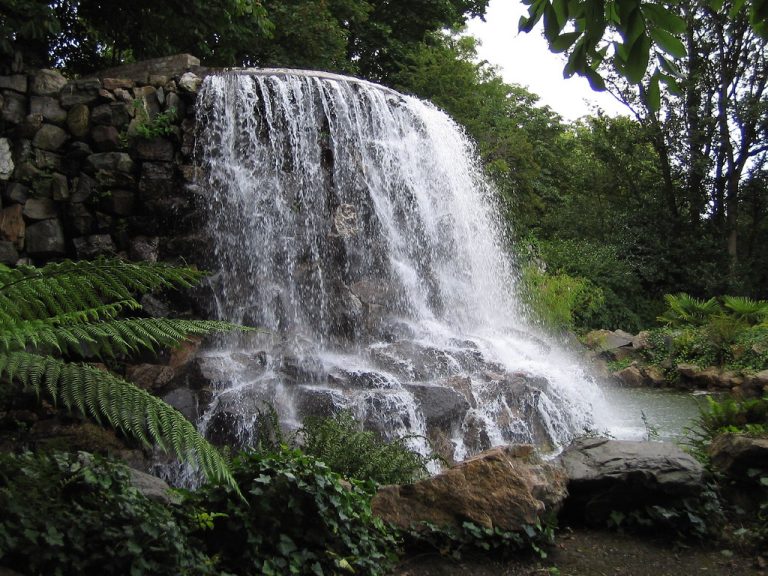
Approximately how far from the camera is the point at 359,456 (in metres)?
4.13

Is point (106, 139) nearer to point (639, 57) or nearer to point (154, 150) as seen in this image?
point (154, 150)

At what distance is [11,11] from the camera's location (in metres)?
7.76

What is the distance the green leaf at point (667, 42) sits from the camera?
2.02 metres

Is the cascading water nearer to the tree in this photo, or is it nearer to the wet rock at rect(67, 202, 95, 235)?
the wet rock at rect(67, 202, 95, 235)

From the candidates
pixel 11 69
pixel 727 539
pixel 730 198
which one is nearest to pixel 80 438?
pixel 727 539

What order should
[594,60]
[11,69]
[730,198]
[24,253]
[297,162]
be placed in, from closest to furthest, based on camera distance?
1. [594,60]
2. [24,253]
3. [11,69]
4. [297,162]
5. [730,198]

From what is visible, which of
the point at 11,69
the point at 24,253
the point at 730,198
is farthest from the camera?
the point at 730,198

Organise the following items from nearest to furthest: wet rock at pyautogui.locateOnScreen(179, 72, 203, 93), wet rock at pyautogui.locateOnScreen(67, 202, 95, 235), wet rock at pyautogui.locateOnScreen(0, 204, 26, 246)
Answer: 1. wet rock at pyautogui.locateOnScreen(0, 204, 26, 246)
2. wet rock at pyautogui.locateOnScreen(67, 202, 95, 235)
3. wet rock at pyautogui.locateOnScreen(179, 72, 203, 93)

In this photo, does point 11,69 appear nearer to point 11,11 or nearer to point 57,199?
point 11,11

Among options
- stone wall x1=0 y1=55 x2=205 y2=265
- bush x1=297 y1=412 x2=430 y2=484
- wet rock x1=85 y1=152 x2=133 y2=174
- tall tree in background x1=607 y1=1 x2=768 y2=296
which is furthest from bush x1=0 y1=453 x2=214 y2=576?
tall tree in background x1=607 y1=1 x2=768 y2=296

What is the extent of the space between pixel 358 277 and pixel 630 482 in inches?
198

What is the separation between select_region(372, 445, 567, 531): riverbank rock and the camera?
10.9ft

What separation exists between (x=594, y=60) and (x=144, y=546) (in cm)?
236

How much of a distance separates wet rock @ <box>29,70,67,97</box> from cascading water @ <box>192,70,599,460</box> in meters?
1.66
